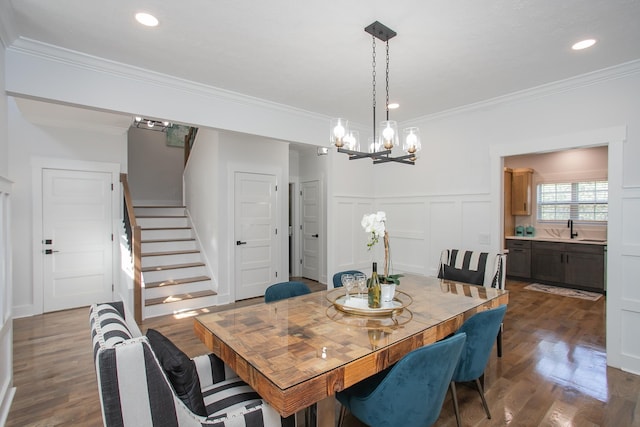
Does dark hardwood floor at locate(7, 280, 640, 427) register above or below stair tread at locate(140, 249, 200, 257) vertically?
below

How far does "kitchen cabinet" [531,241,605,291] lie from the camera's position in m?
5.36

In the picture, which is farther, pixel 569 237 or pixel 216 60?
pixel 569 237

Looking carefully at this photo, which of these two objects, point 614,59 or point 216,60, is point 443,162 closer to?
point 614,59

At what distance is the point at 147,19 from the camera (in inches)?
83.8

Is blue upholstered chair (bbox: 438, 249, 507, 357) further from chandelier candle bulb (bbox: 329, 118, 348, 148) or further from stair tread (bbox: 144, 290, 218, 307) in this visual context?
stair tread (bbox: 144, 290, 218, 307)

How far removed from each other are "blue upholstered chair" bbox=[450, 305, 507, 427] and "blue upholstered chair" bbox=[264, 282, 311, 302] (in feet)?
4.22

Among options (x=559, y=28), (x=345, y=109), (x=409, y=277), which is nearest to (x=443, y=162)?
(x=345, y=109)

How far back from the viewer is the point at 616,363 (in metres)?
2.88

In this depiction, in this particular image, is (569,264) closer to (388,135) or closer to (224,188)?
(388,135)

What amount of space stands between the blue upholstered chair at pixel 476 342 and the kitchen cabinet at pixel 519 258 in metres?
4.96

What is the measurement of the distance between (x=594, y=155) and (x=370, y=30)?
5.94m

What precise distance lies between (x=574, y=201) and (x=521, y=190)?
2.93ft

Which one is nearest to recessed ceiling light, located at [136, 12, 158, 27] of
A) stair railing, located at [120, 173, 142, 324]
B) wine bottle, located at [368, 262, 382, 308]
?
wine bottle, located at [368, 262, 382, 308]

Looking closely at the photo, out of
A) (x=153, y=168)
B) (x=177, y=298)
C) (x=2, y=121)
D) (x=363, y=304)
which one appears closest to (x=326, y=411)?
(x=363, y=304)
